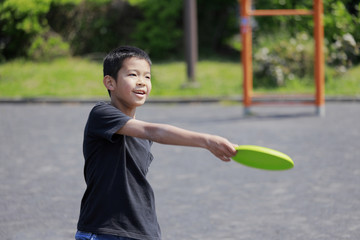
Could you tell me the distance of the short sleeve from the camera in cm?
245

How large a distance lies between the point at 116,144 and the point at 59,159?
4.65m

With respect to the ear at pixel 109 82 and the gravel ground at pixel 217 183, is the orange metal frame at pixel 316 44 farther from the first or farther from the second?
the ear at pixel 109 82

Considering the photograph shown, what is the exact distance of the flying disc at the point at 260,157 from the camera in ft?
7.18

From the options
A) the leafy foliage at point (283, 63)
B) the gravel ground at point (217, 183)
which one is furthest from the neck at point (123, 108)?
the leafy foliage at point (283, 63)

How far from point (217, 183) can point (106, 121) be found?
3439 millimetres

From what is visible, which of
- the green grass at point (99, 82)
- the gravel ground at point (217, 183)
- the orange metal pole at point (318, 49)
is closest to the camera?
the gravel ground at point (217, 183)

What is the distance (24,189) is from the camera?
565 centimetres

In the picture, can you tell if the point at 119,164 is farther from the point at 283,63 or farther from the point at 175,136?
the point at 283,63

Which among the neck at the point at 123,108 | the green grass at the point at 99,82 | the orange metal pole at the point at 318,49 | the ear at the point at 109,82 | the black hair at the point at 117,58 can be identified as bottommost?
the green grass at the point at 99,82

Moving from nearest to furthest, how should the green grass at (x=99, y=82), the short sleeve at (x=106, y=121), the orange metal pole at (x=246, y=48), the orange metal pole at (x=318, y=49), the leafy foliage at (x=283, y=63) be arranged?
the short sleeve at (x=106, y=121)
the orange metal pole at (x=318, y=49)
the orange metal pole at (x=246, y=48)
the green grass at (x=99, y=82)
the leafy foliage at (x=283, y=63)

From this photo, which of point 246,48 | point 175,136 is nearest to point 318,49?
point 246,48

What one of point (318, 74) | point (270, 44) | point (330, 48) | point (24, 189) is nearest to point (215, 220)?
point (24, 189)

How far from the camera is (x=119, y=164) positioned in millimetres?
2514

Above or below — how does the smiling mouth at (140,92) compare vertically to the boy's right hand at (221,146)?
above
